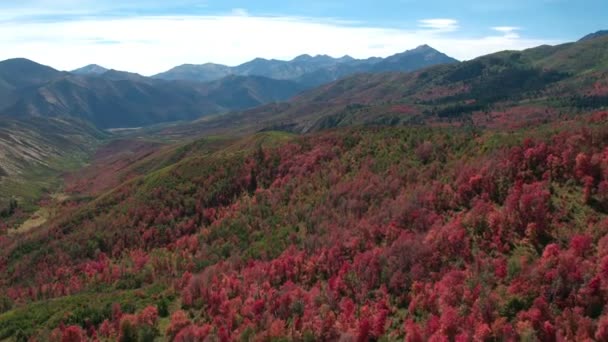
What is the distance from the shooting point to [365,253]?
194ft

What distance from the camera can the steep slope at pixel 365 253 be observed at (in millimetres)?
40969

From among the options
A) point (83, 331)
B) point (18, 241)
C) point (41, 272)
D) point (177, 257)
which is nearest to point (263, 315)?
point (83, 331)

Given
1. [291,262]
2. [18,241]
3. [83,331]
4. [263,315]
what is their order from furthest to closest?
[18,241], [291,262], [83,331], [263,315]

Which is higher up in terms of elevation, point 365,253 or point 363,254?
point 365,253

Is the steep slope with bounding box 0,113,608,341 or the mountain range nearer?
the mountain range

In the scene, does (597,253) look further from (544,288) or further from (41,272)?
(41,272)

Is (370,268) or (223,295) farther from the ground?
(370,268)

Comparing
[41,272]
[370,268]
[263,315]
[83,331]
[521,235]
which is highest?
[521,235]

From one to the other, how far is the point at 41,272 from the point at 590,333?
104m

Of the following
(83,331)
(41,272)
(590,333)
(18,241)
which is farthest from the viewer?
(18,241)

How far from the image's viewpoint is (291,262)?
6681 cm

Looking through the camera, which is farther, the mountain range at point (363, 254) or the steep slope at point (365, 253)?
the steep slope at point (365, 253)

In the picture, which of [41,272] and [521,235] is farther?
[41,272]

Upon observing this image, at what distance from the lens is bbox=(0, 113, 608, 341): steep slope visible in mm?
40969
